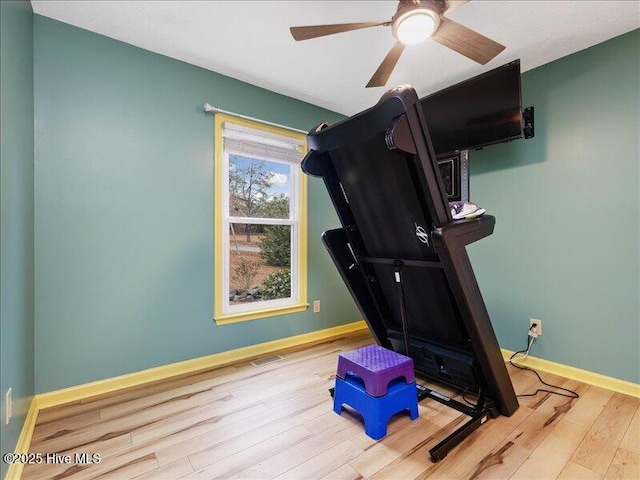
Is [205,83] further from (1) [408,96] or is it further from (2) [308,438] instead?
(2) [308,438]

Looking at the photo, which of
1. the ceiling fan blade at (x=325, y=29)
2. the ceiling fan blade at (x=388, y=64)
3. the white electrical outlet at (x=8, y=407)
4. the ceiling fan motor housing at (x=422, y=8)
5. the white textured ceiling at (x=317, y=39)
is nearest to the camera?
the white electrical outlet at (x=8, y=407)

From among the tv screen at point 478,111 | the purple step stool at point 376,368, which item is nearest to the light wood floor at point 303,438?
the purple step stool at point 376,368

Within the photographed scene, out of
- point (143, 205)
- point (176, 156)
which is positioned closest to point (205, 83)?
point (176, 156)

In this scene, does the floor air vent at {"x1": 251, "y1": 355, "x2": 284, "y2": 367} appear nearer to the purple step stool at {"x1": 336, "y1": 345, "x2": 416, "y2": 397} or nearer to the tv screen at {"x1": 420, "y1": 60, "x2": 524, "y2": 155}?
the purple step stool at {"x1": 336, "y1": 345, "x2": 416, "y2": 397}

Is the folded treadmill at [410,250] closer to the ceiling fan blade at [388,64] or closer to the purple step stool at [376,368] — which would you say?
the purple step stool at [376,368]

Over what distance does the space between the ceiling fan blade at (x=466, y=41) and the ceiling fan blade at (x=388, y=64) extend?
19 cm

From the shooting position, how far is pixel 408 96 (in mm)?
1268

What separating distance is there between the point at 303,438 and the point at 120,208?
1922mm

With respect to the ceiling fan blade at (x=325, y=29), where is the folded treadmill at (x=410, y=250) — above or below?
below

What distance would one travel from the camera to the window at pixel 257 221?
2613 mm

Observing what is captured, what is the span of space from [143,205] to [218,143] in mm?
788

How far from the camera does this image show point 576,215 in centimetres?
230

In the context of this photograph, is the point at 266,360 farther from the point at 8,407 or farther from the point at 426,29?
the point at 426,29

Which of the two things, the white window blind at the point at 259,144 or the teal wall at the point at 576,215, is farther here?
the white window blind at the point at 259,144
